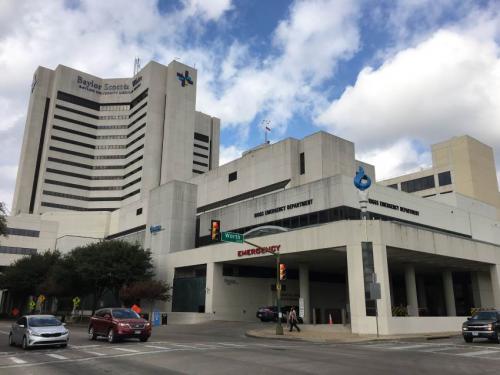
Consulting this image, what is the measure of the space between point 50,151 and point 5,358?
122112mm

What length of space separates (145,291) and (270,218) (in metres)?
16.1

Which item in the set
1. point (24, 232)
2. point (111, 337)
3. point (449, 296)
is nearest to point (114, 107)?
point (24, 232)

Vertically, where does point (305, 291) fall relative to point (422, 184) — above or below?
below

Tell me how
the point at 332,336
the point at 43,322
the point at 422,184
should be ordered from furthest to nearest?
the point at 422,184 → the point at 332,336 → the point at 43,322

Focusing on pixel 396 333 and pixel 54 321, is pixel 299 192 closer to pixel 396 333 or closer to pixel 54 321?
pixel 396 333

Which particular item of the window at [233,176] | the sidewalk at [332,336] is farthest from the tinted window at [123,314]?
the window at [233,176]

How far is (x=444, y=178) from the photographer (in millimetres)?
91375

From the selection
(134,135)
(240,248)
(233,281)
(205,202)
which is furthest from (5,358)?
(134,135)

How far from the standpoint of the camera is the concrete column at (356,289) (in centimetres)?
3144

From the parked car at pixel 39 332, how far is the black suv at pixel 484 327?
19.8 meters

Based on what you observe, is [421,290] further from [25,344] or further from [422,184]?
[25,344]

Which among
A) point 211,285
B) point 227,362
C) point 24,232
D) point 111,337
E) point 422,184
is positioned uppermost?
point 422,184

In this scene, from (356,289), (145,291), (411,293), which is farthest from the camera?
(145,291)

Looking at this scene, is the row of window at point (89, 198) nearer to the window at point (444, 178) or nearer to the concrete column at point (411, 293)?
the window at point (444, 178)
